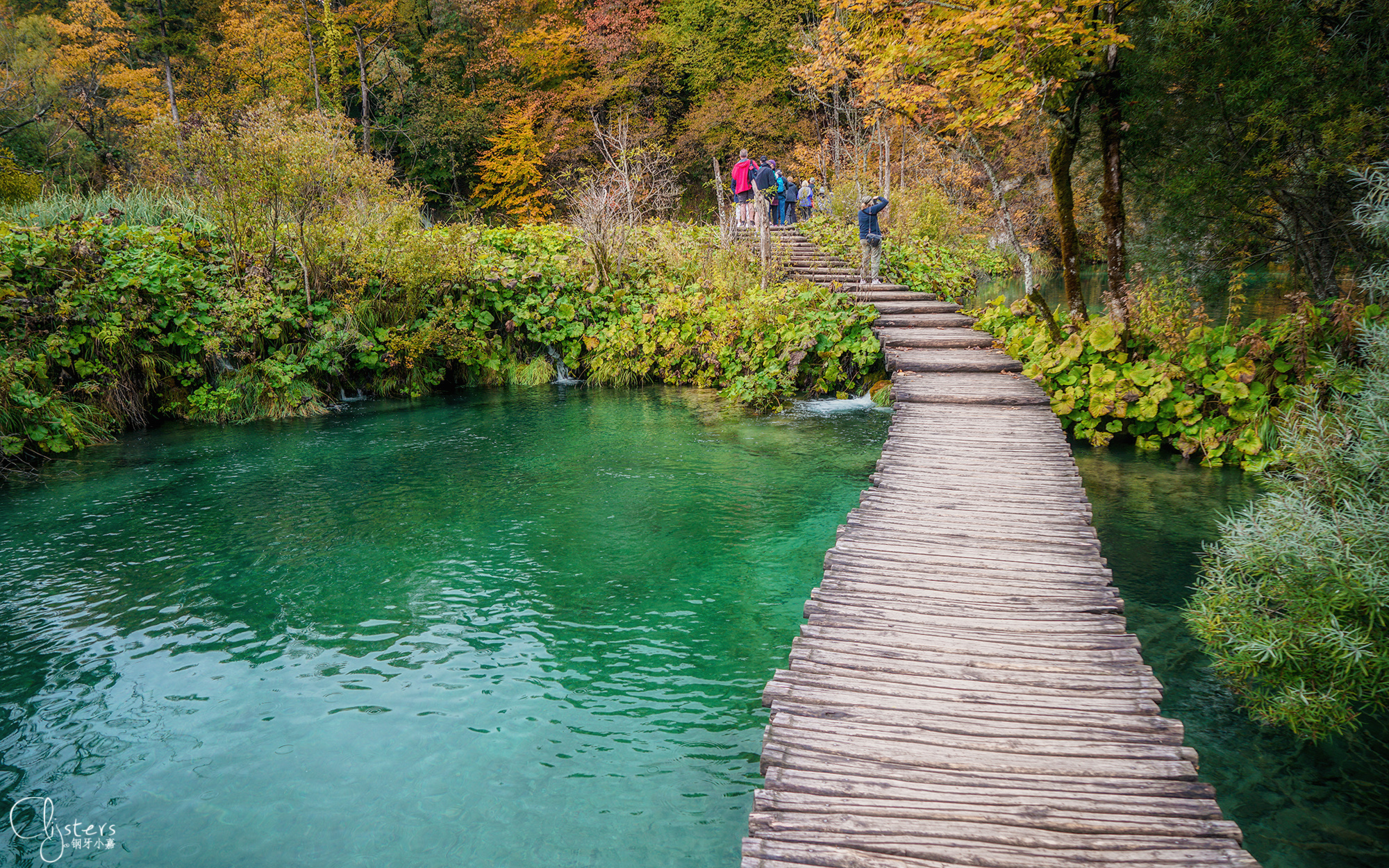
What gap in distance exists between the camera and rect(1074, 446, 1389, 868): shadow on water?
3562 mm

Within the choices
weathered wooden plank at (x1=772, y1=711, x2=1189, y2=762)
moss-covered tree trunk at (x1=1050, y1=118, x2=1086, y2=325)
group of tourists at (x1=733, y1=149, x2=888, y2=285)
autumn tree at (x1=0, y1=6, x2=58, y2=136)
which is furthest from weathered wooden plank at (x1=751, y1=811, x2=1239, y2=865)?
autumn tree at (x1=0, y1=6, x2=58, y2=136)

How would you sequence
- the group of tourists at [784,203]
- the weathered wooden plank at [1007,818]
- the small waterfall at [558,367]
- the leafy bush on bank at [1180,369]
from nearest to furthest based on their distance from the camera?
the weathered wooden plank at [1007,818] → the leafy bush on bank at [1180,369] → the group of tourists at [784,203] → the small waterfall at [558,367]

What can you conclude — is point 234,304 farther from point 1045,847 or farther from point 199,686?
point 1045,847

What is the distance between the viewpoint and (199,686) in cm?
491

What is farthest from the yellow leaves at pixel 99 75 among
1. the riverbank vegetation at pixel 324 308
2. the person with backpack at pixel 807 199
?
the person with backpack at pixel 807 199

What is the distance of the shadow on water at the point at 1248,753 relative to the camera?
356 centimetres

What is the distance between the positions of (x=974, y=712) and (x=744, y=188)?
16403 millimetres

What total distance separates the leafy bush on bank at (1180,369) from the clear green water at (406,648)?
117 inches

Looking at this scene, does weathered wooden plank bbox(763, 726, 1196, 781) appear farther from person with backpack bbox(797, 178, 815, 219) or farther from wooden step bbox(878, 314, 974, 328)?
person with backpack bbox(797, 178, 815, 219)

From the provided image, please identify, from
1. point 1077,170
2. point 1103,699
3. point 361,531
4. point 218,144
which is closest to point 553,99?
point 218,144

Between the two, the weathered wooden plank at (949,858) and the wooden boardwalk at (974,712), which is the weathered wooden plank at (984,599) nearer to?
the wooden boardwalk at (974,712)

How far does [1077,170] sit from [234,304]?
13958 mm

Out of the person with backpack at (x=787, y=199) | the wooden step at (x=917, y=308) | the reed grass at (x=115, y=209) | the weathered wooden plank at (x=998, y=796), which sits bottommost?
the weathered wooden plank at (x=998, y=796)

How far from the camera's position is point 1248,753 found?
4117mm
